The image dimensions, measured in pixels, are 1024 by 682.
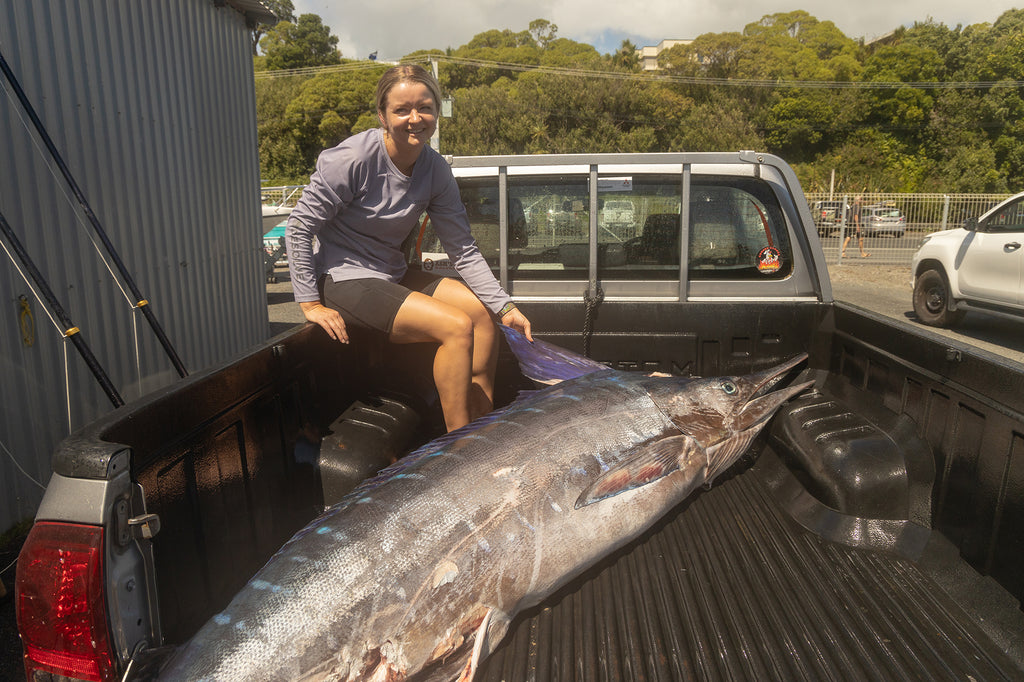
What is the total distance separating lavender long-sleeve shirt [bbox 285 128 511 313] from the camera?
2.83 meters

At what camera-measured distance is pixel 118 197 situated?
5211 mm

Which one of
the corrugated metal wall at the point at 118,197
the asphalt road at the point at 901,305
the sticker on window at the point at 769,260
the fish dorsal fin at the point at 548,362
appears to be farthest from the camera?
the asphalt road at the point at 901,305

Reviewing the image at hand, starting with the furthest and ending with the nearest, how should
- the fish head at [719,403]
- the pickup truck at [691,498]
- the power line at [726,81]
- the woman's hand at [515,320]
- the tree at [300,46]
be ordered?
1. the tree at [300,46]
2. the power line at [726,81]
3. the woman's hand at [515,320]
4. the fish head at [719,403]
5. the pickup truck at [691,498]

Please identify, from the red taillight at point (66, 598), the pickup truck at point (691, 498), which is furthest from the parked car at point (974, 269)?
the red taillight at point (66, 598)

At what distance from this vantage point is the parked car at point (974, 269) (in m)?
9.38

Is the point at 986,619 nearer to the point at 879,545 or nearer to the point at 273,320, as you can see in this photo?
the point at 879,545

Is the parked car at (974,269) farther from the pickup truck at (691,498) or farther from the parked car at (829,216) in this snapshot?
the parked car at (829,216)

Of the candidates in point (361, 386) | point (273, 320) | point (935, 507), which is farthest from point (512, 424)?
point (273, 320)

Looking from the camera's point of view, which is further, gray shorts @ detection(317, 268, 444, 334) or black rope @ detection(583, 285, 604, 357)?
black rope @ detection(583, 285, 604, 357)

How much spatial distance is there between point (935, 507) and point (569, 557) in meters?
1.30

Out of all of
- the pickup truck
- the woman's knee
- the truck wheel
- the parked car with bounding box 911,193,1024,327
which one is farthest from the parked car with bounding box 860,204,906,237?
the woman's knee

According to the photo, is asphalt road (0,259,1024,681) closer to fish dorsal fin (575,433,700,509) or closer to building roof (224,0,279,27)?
fish dorsal fin (575,433,700,509)

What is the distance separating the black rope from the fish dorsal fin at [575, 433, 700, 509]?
1072 mm

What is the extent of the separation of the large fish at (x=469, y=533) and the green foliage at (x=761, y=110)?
42219 millimetres
